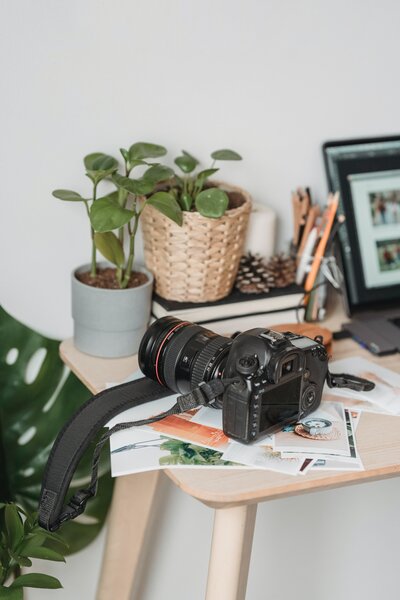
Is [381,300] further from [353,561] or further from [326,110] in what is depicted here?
[353,561]

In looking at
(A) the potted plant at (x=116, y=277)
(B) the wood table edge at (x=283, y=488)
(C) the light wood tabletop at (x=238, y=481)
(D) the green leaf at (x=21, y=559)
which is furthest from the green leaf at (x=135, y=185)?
(D) the green leaf at (x=21, y=559)

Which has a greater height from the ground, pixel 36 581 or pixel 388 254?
pixel 388 254

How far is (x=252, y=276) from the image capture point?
1451 mm

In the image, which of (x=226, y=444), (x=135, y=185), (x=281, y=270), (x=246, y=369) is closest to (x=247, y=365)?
(x=246, y=369)

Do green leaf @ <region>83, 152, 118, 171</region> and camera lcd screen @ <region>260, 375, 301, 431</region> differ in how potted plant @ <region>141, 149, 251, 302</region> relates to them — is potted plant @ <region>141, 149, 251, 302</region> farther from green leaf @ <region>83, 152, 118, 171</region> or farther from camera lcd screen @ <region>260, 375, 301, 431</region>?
camera lcd screen @ <region>260, 375, 301, 431</region>

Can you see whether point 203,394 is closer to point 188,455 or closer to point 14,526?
point 188,455

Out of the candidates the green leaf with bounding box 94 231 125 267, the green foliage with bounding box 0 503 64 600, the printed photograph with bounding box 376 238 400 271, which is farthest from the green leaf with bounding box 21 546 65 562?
the printed photograph with bounding box 376 238 400 271

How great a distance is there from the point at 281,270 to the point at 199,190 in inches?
8.0

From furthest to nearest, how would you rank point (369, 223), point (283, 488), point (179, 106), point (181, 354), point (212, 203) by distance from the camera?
point (369, 223) < point (179, 106) < point (212, 203) < point (181, 354) < point (283, 488)

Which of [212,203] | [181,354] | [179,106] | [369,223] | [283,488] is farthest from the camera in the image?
[369,223]

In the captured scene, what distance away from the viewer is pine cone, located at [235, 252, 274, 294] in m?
1.43

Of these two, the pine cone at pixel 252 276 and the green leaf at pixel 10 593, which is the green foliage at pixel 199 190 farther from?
the green leaf at pixel 10 593

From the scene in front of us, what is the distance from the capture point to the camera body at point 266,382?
1074 millimetres

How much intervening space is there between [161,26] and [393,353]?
1.99ft
